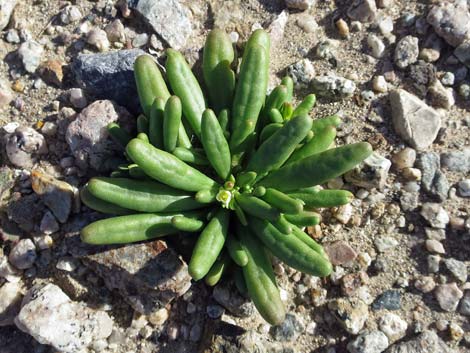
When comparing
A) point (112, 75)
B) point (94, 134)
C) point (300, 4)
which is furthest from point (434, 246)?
point (112, 75)

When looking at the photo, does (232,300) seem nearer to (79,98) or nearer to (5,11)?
(79,98)

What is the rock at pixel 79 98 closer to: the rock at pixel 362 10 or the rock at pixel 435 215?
the rock at pixel 362 10

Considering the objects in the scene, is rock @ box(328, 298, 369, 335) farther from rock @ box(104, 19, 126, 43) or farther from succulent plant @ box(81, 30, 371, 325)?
rock @ box(104, 19, 126, 43)

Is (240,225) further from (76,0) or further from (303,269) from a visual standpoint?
(76,0)

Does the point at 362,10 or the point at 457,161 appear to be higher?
the point at 362,10

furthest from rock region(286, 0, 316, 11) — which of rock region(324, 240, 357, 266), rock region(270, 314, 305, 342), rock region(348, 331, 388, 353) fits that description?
rock region(348, 331, 388, 353)

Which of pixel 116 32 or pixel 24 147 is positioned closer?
pixel 24 147

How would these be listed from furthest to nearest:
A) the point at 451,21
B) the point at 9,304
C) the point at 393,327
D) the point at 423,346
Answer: the point at 451,21
the point at 9,304
the point at 393,327
the point at 423,346
